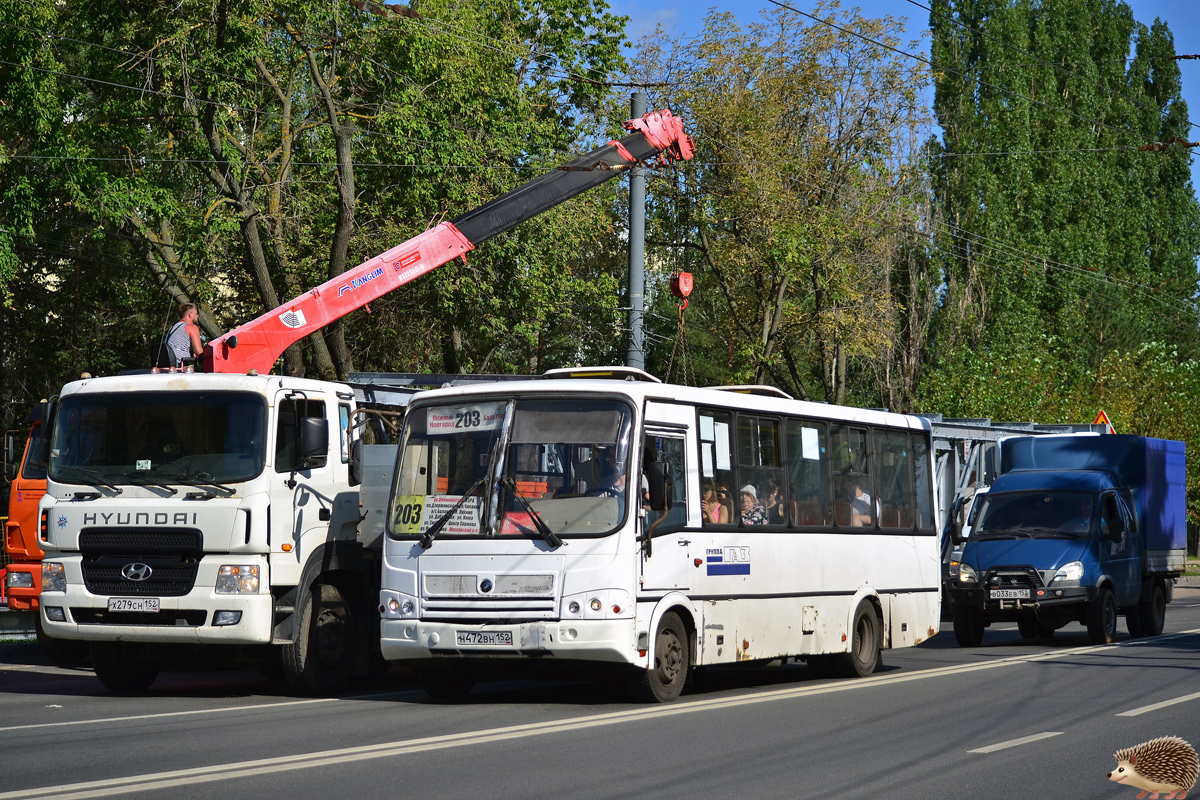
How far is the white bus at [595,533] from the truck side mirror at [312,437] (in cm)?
73

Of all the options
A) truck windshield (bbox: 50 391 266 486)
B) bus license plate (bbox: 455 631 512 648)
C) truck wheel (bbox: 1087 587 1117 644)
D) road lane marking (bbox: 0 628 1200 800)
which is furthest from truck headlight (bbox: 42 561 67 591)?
truck wheel (bbox: 1087 587 1117 644)

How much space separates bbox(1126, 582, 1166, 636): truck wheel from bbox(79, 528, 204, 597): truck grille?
47.3 ft

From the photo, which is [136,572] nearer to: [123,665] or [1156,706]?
[123,665]

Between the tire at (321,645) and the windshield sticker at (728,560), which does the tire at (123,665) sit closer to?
the tire at (321,645)

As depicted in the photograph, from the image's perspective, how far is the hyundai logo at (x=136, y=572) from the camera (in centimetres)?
1267

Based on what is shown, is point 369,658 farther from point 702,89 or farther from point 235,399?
point 702,89

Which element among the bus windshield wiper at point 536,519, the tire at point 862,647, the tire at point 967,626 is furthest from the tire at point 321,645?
the tire at point 967,626

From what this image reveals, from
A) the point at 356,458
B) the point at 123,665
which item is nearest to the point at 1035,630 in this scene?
the point at 356,458

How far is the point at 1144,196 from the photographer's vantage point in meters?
61.4

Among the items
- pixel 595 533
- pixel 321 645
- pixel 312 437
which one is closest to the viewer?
pixel 595 533

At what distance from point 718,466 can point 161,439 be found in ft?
16.2

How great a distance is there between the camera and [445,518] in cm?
1223

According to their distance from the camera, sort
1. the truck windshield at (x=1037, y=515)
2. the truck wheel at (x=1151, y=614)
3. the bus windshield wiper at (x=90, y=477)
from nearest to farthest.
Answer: the bus windshield wiper at (x=90, y=477) < the truck windshield at (x=1037, y=515) < the truck wheel at (x=1151, y=614)

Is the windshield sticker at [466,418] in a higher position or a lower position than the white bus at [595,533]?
higher
